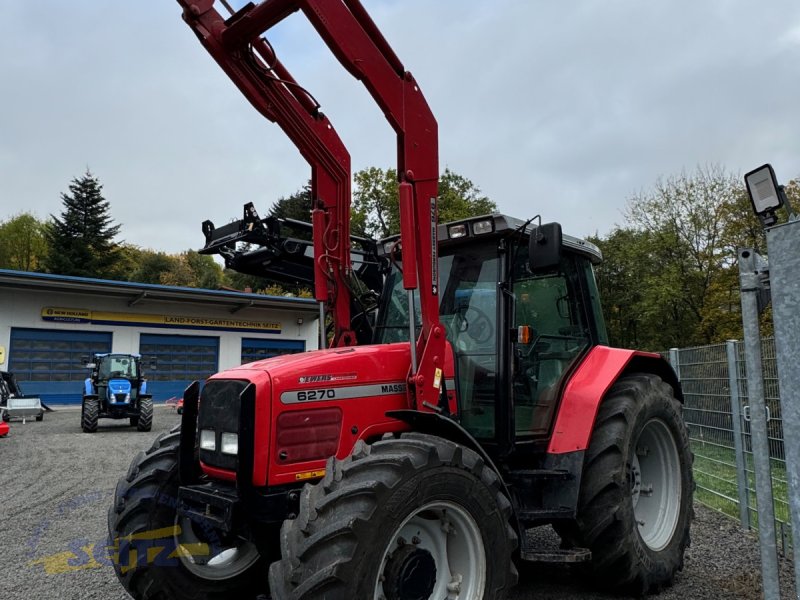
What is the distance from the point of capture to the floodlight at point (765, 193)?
1.85 metres

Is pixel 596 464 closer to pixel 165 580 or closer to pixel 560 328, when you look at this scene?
pixel 560 328

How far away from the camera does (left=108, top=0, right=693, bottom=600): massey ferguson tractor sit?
2691mm

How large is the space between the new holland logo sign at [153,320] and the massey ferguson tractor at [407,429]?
20.9m

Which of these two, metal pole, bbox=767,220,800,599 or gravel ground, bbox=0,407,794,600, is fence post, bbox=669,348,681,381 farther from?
metal pole, bbox=767,220,800,599

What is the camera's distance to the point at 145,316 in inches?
928

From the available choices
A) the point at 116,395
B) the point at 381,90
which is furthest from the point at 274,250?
the point at 116,395

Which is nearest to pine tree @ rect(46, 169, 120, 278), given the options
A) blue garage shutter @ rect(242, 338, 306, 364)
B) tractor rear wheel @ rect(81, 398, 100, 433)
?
blue garage shutter @ rect(242, 338, 306, 364)

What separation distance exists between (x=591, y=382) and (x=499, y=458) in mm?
864

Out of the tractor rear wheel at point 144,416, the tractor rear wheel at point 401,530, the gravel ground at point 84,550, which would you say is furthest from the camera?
the tractor rear wheel at point 144,416

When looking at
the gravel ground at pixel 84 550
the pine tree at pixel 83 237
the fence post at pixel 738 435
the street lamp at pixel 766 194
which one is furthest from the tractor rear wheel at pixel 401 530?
the pine tree at pixel 83 237

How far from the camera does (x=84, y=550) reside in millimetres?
5098

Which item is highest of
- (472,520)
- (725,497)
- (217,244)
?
(217,244)

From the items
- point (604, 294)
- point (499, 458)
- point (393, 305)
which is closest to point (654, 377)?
point (499, 458)

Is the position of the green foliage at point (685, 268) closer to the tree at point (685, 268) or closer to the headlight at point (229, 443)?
the tree at point (685, 268)
